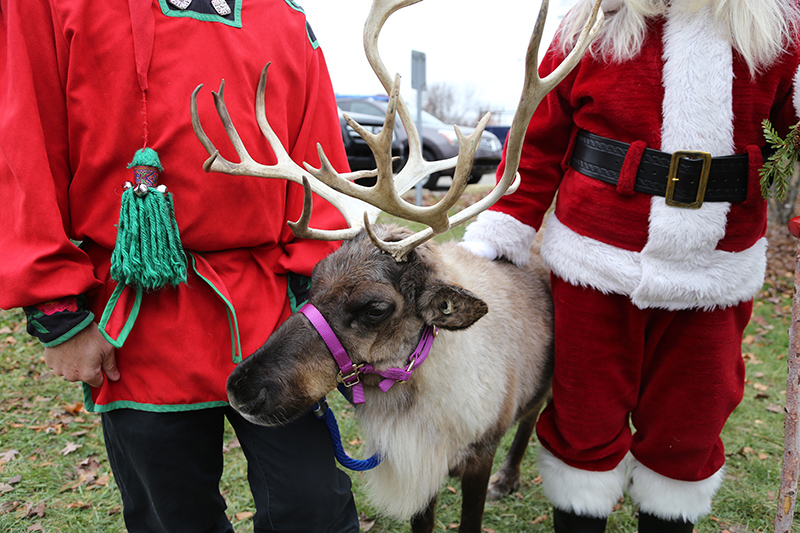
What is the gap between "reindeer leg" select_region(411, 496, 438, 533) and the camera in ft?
8.61

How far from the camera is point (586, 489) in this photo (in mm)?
2248

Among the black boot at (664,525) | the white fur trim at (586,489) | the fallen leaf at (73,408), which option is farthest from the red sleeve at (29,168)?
the fallen leaf at (73,408)

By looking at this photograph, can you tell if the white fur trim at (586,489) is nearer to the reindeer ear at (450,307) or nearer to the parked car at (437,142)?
the reindeer ear at (450,307)

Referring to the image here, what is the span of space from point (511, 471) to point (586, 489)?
49.1 inches

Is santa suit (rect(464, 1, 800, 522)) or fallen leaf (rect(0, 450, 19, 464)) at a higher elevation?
santa suit (rect(464, 1, 800, 522))

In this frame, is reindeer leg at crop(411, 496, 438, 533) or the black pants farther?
reindeer leg at crop(411, 496, 438, 533)

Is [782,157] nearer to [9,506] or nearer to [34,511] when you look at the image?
[34,511]

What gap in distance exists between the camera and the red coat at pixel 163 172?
1.53 m

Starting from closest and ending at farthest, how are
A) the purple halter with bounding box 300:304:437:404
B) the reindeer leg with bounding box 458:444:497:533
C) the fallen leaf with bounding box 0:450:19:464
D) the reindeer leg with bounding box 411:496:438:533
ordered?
1. the purple halter with bounding box 300:304:437:404
2. the reindeer leg with bounding box 458:444:497:533
3. the reindeer leg with bounding box 411:496:438:533
4. the fallen leaf with bounding box 0:450:19:464

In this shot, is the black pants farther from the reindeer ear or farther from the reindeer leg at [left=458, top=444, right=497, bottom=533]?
the reindeer leg at [left=458, top=444, right=497, bottom=533]

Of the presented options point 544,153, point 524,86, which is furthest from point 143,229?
point 544,153

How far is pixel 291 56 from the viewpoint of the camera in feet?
6.20

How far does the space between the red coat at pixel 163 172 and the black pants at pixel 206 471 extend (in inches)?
4.0

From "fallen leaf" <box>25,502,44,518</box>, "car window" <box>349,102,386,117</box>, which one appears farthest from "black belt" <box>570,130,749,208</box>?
"car window" <box>349,102,386,117</box>
